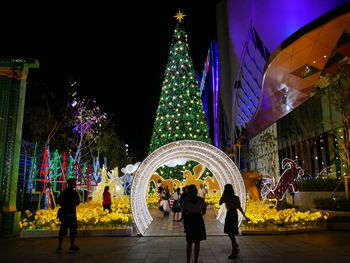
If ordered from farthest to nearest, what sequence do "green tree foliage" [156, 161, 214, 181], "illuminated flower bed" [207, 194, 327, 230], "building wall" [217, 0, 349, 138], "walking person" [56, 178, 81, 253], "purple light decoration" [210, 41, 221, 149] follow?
"purple light decoration" [210, 41, 221, 149] < "green tree foliage" [156, 161, 214, 181] < "building wall" [217, 0, 349, 138] < "illuminated flower bed" [207, 194, 327, 230] < "walking person" [56, 178, 81, 253]

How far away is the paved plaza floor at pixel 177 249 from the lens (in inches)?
258

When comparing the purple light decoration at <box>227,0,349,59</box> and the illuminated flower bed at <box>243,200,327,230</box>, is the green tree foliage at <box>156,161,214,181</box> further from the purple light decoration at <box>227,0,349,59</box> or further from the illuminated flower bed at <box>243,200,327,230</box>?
the illuminated flower bed at <box>243,200,327,230</box>

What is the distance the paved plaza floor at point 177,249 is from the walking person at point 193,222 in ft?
2.71

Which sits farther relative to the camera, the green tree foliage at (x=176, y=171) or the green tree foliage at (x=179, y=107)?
the green tree foliage at (x=176, y=171)

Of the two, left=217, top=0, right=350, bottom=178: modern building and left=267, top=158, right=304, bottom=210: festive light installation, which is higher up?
left=217, top=0, right=350, bottom=178: modern building

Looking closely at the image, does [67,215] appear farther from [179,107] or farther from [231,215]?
[179,107]

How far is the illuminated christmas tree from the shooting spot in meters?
24.8

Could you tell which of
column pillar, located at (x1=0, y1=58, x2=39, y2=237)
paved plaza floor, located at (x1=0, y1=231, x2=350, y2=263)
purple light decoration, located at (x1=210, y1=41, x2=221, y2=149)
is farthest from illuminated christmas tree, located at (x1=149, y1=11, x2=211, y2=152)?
purple light decoration, located at (x1=210, y1=41, x2=221, y2=149)

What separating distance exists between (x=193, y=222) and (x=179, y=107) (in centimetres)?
1965

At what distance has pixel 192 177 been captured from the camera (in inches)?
853

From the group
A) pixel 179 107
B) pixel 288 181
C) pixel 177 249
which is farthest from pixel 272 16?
pixel 177 249

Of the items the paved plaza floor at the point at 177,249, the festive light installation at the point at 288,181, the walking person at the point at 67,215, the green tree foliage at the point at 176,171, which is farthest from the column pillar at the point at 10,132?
the green tree foliage at the point at 176,171

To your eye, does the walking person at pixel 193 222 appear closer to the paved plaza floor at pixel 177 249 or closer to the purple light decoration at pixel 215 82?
the paved plaza floor at pixel 177 249

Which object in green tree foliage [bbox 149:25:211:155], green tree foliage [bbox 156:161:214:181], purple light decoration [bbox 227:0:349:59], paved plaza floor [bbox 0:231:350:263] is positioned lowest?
paved plaza floor [bbox 0:231:350:263]
